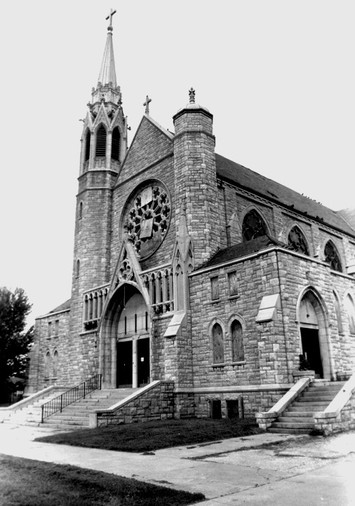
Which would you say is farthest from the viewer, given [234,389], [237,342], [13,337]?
[13,337]

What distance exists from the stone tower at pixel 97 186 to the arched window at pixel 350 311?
1390 cm

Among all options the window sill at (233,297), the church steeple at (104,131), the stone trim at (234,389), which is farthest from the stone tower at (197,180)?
the church steeple at (104,131)

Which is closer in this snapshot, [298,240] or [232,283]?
[232,283]

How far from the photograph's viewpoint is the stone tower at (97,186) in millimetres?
28406

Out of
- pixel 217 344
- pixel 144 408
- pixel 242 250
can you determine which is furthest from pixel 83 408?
pixel 242 250

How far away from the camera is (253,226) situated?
27.5 meters

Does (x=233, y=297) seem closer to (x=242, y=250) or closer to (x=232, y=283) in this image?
(x=232, y=283)

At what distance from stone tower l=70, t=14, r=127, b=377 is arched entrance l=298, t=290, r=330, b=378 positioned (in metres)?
12.5

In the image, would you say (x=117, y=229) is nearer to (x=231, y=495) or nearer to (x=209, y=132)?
(x=209, y=132)

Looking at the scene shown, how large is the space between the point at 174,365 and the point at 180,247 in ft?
18.5

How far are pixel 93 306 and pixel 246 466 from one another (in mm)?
19496

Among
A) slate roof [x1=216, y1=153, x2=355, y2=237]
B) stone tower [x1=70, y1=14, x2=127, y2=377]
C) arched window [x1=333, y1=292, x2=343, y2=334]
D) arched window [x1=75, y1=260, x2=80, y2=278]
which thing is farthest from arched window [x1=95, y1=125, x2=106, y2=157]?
arched window [x1=333, y1=292, x2=343, y2=334]

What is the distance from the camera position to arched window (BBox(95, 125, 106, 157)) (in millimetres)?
31891

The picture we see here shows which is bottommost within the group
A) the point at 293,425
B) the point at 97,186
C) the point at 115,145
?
the point at 293,425
